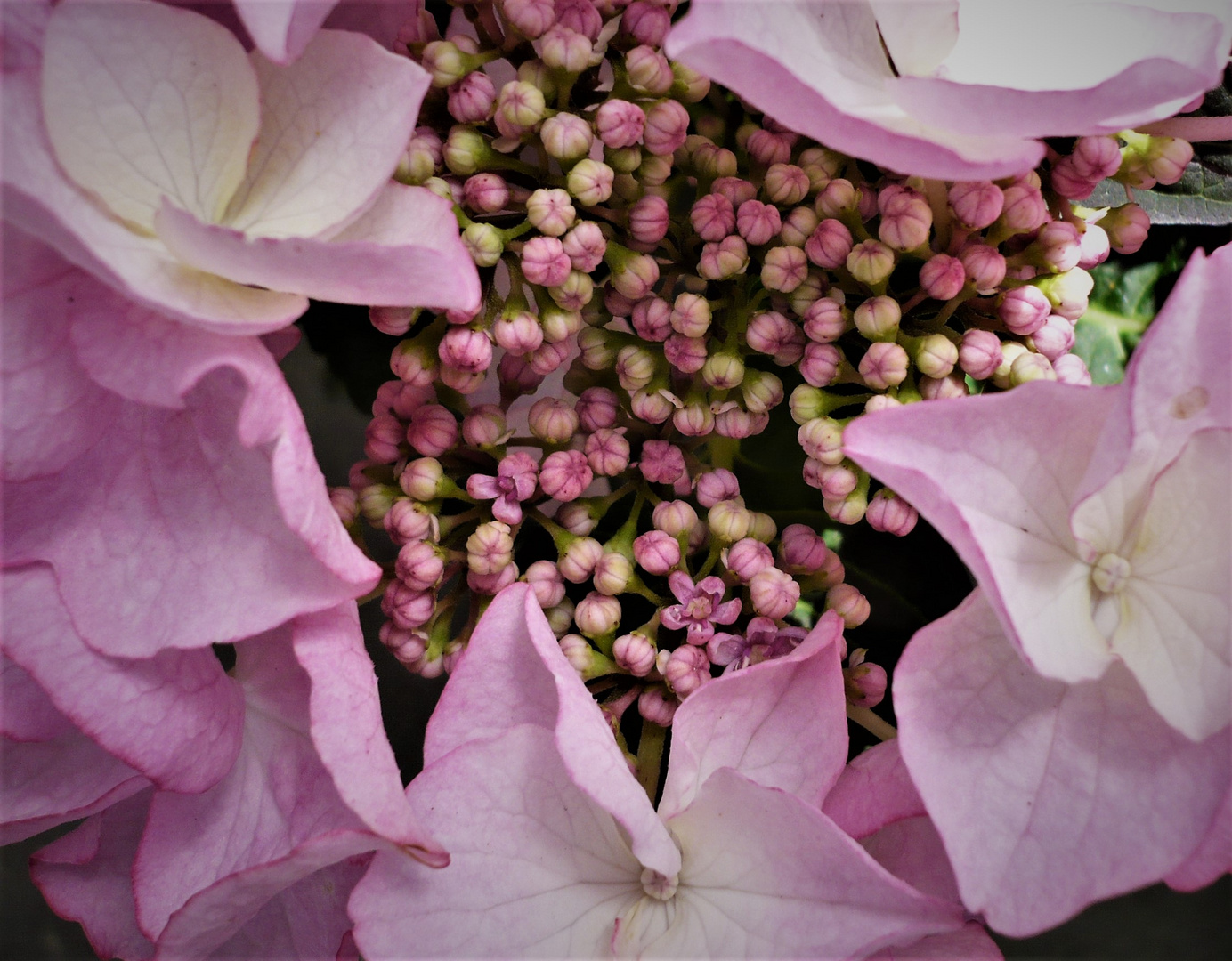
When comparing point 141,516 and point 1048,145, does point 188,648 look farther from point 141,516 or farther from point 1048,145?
point 1048,145

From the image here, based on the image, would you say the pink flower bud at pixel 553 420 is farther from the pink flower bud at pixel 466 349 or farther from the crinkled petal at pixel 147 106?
the crinkled petal at pixel 147 106

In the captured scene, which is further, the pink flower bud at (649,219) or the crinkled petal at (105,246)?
the pink flower bud at (649,219)

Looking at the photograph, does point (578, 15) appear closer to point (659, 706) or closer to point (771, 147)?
point (771, 147)

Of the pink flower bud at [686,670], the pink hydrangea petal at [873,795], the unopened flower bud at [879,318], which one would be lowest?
the pink hydrangea petal at [873,795]

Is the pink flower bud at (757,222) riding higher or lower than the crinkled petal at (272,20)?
lower

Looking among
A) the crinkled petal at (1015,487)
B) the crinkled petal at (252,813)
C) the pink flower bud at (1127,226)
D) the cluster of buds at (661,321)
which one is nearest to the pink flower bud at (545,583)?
the cluster of buds at (661,321)

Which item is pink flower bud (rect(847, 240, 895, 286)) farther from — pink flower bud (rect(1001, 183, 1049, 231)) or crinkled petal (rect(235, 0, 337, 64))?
crinkled petal (rect(235, 0, 337, 64))

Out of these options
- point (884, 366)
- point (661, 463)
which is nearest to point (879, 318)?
point (884, 366)

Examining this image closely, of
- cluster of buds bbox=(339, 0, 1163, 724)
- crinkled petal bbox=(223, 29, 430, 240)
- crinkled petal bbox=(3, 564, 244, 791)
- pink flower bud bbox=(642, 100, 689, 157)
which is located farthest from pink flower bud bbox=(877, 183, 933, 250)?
crinkled petal bbox=(3, 564, 244, 791)
